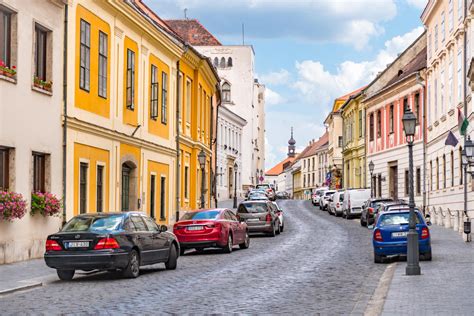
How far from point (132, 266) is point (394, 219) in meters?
8.15

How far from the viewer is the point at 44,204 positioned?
75.2 ft

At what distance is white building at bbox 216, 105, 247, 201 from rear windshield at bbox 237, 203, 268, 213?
32.5 m

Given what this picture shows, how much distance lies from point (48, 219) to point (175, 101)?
56.3 ft

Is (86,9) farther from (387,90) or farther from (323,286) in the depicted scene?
(387,90)

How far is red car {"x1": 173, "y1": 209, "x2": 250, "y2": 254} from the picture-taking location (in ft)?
85.4

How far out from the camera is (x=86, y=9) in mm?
26953

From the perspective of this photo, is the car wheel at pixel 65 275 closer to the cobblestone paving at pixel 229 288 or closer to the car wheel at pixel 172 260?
the cobblestone paving at pixel 229 288

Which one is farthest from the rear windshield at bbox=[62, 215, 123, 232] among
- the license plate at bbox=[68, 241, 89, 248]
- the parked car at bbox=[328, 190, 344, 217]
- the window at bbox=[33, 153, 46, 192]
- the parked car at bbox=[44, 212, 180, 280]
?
the parked car at bbox=[328, 190, 344, 217]

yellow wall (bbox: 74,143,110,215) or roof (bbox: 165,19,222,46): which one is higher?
roof (bbox: 165,19,222,46)

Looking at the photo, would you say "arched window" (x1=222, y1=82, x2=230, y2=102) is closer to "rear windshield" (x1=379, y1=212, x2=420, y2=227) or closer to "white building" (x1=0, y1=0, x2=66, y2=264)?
"white building" (x1=0, y1=0, x2=66, y2=264)

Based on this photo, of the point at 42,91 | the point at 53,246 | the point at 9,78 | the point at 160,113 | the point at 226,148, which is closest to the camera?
the point at 53,246

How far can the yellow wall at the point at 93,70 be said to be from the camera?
1032 inches

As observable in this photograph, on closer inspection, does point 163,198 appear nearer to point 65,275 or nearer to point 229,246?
point 229,246

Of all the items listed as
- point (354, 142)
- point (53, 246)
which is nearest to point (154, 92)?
point (53, 246)
